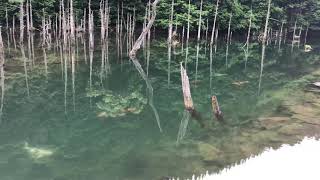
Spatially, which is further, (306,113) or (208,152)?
(306,113)

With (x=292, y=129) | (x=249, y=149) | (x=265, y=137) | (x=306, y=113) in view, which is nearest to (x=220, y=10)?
(x=306, y=113)

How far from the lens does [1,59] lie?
29297 millimetres

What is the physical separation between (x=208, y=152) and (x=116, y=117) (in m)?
5.60

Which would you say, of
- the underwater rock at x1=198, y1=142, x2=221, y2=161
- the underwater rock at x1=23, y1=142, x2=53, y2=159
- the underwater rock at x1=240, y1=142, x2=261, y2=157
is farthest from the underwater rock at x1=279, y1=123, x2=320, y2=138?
the underwater rock at x1=23, y1=142, x2=53, y2=159

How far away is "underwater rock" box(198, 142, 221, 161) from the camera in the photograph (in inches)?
649

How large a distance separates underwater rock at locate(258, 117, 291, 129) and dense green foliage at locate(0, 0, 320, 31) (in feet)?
79.6

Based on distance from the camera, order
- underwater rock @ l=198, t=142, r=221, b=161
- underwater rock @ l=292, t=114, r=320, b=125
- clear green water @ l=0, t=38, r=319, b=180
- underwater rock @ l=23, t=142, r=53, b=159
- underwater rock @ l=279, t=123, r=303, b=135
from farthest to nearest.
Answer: underwater rock @ l=292, t=114, r=320, b=125, underwater rock @ l=279, t=123, r=303, b=135, underwater rock @ l=198, t=142, r=221, b=161, underwater rock @ l=23, t=142, r=53, b=159, clear green water @ l=0, t=38, r=319, b=180

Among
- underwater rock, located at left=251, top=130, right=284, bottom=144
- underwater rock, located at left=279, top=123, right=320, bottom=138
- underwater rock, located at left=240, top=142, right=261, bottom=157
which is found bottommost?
underwater rock, located at left=240, top=142, right=261, bottom=157

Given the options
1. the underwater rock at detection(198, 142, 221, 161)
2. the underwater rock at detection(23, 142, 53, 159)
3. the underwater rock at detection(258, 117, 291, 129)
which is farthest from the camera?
the underwater rock at detection(258, 117, 291, 129)

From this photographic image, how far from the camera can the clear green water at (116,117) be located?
50.8 ft

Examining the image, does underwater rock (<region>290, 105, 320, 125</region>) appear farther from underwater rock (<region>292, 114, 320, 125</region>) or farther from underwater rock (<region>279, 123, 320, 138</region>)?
underwater rock (<region>279, 123, 320, 138</region>)

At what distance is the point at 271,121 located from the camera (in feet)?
69.2

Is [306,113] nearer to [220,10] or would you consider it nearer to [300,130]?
[300,130]

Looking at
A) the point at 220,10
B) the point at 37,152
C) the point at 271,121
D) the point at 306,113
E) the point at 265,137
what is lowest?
the point at 37,152
